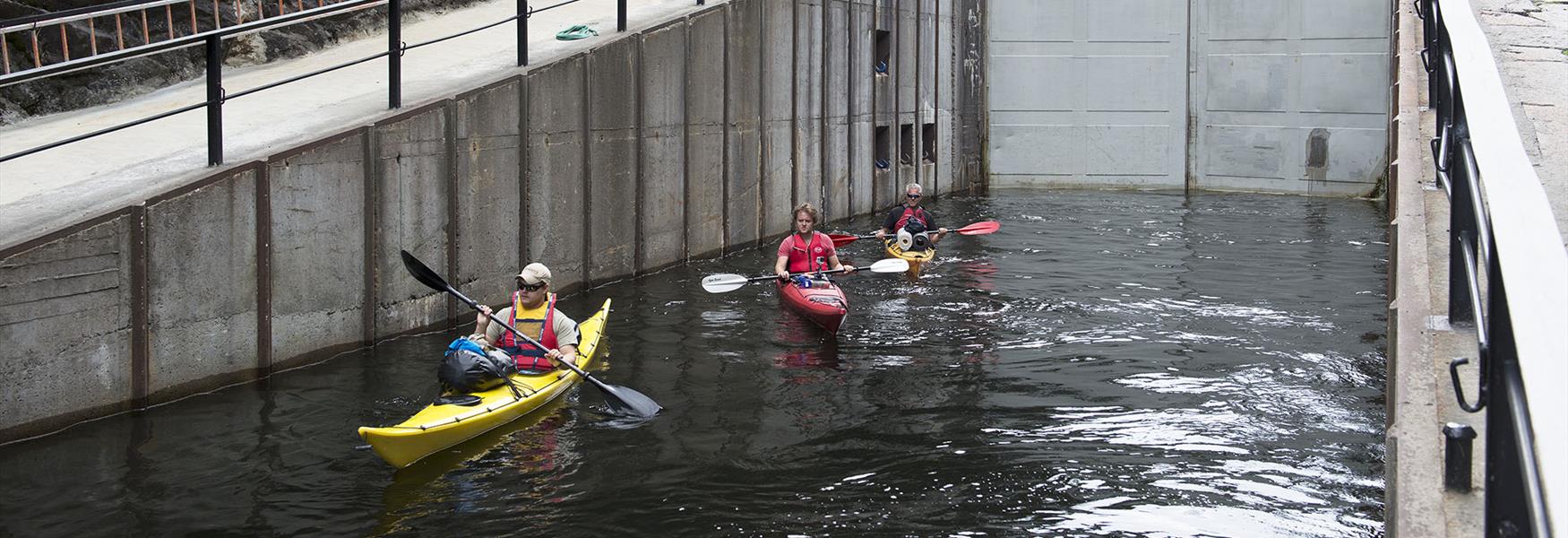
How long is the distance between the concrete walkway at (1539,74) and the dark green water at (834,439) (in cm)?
204

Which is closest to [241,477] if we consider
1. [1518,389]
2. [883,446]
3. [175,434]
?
[175,434]

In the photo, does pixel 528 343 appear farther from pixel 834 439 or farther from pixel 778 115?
pixel 778 115

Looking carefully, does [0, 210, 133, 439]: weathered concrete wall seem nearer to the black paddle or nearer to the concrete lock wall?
the concrete lock wall

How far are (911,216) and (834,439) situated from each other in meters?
7.50

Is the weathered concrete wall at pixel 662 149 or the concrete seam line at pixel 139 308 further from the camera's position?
the weathered concrete wall at pixel 662 149

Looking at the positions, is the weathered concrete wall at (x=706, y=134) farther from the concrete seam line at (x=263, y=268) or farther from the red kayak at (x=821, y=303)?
the concrete seam line at (x=263, y=268)

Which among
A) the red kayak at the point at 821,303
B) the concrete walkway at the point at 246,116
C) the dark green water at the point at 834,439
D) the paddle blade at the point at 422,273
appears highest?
the concrete walkway at the point at 246,116

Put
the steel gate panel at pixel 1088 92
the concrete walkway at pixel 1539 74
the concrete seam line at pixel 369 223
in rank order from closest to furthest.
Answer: the concrete walkway at pixel 1539 74
the concrete seam line at pixel 369 223
the steel gate panel at pixel 1088 92

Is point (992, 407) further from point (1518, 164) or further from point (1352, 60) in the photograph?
point (1352, 60)

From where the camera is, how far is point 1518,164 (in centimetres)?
269

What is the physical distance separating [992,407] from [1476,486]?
238 inches

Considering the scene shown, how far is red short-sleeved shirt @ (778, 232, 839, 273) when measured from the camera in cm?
1322

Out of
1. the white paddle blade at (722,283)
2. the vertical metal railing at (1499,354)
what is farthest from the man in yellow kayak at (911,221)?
the vertical metal railing at (1499,354)

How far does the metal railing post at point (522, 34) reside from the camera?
42.4 feet
